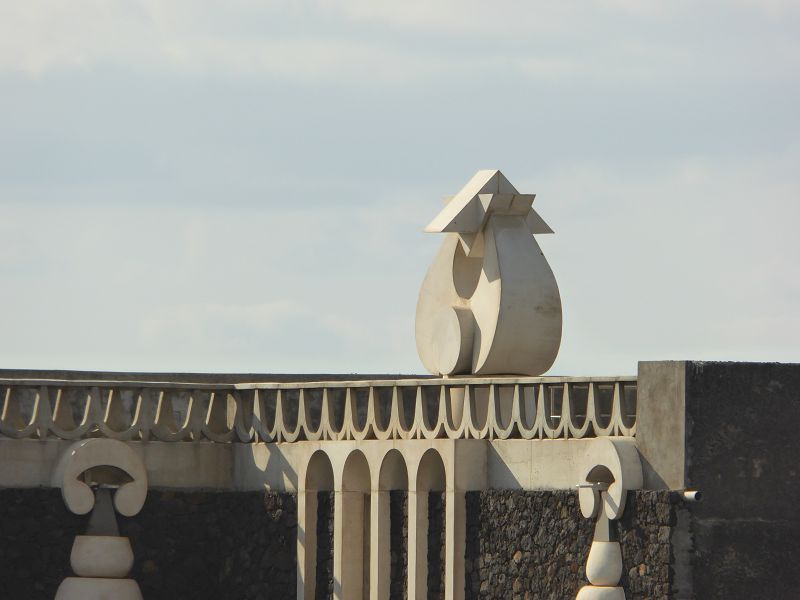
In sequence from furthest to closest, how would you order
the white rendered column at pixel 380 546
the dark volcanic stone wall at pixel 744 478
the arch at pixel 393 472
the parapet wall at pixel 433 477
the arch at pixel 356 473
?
the arch at pixel 356 473
the arch at pixel 393 472
the white rendered column at pixel 380 546
the parapet wall at pixel 433 477
the dark volcanic stone wall at pixel 744 478

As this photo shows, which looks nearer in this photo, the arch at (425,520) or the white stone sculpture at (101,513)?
the arch at (425,520)

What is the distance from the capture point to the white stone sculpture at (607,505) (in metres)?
30.3

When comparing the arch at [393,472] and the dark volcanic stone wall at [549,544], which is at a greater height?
the arch at [393,472]

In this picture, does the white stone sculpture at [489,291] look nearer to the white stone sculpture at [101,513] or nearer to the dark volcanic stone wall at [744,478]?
the dark volcanic stone wall at [744,478]

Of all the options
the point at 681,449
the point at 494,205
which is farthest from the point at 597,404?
the point at 494,205

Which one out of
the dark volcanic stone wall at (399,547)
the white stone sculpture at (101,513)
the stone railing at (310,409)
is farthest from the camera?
the white stone sculpture at (101,513)

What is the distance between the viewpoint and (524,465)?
1277 inches

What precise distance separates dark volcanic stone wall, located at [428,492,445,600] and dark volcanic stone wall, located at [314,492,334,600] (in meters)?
2.25

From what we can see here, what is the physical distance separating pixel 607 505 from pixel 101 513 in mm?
8586

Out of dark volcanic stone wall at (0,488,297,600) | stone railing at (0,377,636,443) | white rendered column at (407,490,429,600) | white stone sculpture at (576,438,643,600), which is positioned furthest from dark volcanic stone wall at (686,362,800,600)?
dark volcanic stone wall at (0,488,297,600)

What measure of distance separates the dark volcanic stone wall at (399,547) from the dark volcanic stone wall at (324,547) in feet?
4.40

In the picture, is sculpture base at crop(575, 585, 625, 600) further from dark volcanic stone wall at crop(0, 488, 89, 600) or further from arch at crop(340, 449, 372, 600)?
dark volcanic stone wall at crop(0, 488, 89, 600)

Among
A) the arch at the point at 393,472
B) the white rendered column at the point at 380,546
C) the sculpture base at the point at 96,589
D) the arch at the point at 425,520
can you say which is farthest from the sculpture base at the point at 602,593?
the sculpture base at the point at 96,589

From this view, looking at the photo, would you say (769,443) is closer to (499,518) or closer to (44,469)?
(499,518)
